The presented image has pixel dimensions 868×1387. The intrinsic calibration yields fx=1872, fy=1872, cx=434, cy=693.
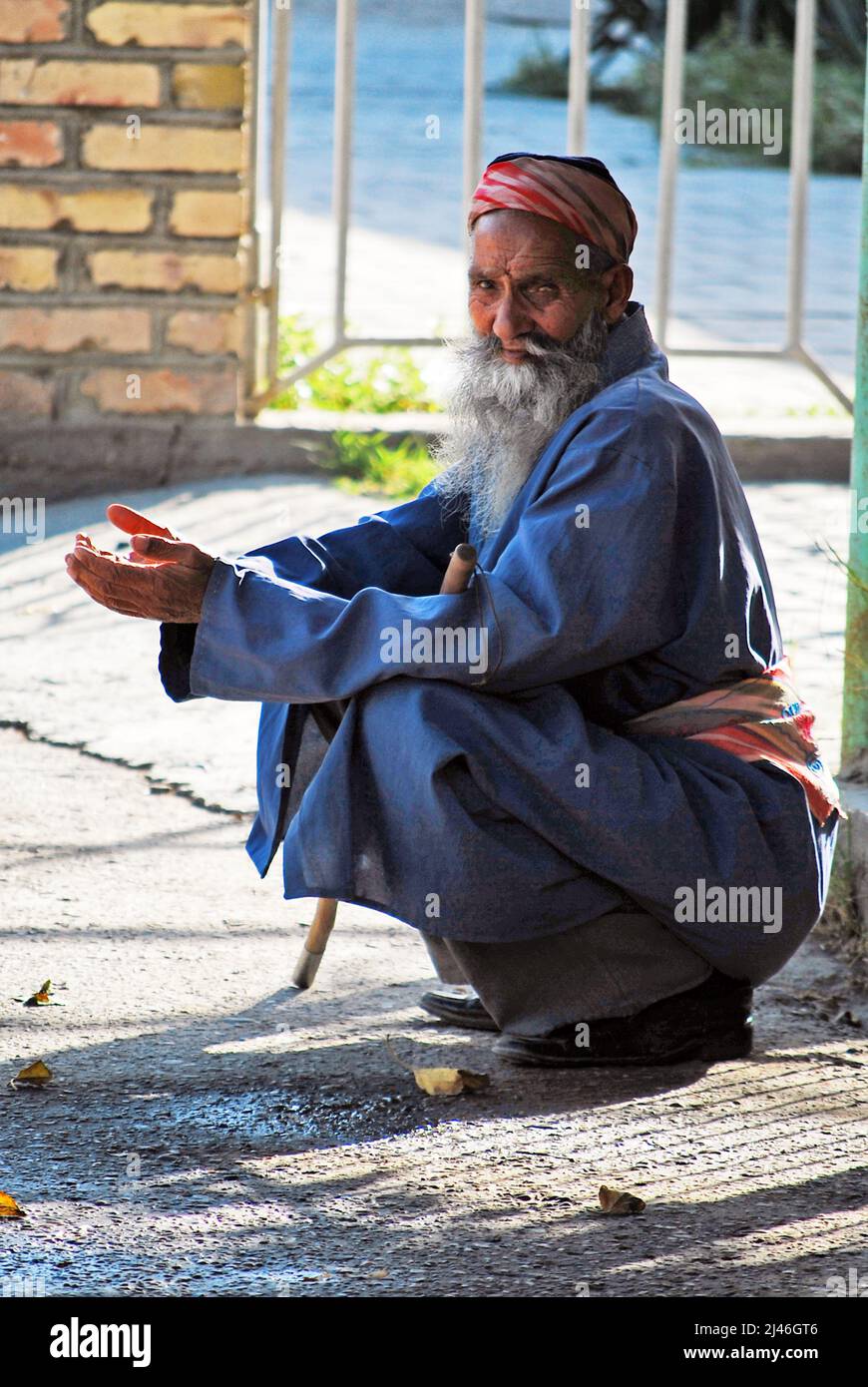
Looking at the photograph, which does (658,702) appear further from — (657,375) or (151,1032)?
(151,1032)

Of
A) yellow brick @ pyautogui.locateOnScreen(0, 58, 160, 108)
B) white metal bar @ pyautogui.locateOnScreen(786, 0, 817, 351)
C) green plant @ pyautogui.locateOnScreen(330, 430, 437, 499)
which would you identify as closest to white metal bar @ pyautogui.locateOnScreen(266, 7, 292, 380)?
green plant @ pyautogui.locateOnScreen(330, 430, 437, 499)

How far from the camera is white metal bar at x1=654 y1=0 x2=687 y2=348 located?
254 inches

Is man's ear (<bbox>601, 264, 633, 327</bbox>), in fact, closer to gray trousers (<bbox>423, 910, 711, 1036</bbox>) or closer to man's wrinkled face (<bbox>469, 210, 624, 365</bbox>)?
man's wrinkled face (<bbox>469, 210, 624, 365</bbox>)

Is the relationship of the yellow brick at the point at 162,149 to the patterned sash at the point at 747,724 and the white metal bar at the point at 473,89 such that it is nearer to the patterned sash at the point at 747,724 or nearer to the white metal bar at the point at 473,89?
the white metal bar at the point at 473,89

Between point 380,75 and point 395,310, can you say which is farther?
point 380,75

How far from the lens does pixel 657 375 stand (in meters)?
2.98

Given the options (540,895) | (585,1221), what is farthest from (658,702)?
(585,1221)

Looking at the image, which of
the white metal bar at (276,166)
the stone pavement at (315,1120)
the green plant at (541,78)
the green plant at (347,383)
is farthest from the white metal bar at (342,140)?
the green plant at (541,78)

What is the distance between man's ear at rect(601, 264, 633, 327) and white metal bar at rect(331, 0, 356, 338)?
11.9 feet

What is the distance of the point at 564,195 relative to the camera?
2.96 m

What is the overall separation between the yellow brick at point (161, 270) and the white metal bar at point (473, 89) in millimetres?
889

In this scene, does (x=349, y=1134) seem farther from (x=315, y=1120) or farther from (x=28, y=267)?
(x=28, y=267)

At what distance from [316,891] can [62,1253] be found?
68 centimetres

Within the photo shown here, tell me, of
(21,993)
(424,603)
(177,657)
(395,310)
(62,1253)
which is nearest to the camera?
(62,1253)
